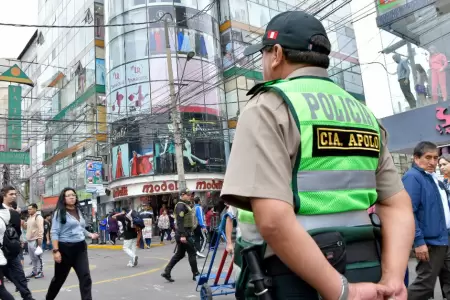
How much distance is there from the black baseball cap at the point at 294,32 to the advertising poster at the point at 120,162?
24381mm

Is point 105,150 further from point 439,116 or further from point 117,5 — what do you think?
point 439,116

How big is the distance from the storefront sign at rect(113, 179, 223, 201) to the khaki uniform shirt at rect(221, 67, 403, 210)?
2279 cm

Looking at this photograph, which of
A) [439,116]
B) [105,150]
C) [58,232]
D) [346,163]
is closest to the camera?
[346,163]

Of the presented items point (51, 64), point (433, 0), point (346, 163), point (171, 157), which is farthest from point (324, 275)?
point (51, 64)

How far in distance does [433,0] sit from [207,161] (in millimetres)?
16543

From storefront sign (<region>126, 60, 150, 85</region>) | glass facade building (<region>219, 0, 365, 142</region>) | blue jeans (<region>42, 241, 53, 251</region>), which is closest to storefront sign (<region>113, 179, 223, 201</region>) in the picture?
glass facade building (<region>219, 0, 365, 142</region>)

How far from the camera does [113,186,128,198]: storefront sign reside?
24.9m

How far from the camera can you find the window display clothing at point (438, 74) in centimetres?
1081

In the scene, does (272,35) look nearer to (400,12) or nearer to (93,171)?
(400,12)

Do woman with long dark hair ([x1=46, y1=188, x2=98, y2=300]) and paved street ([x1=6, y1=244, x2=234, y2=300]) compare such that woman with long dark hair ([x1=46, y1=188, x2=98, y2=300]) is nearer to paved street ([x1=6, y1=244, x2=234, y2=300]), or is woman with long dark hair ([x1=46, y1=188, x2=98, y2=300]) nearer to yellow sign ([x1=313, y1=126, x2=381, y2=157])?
paved street ([x1=6, y1=244, x2=234, y2=300])

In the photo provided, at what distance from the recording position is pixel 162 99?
2505cm

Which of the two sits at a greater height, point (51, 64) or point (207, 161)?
point (51, 64)

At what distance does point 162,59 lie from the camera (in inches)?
1008

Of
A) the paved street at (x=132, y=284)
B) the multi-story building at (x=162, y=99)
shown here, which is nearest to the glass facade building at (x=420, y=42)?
the paved street at (x=132, y=284)
